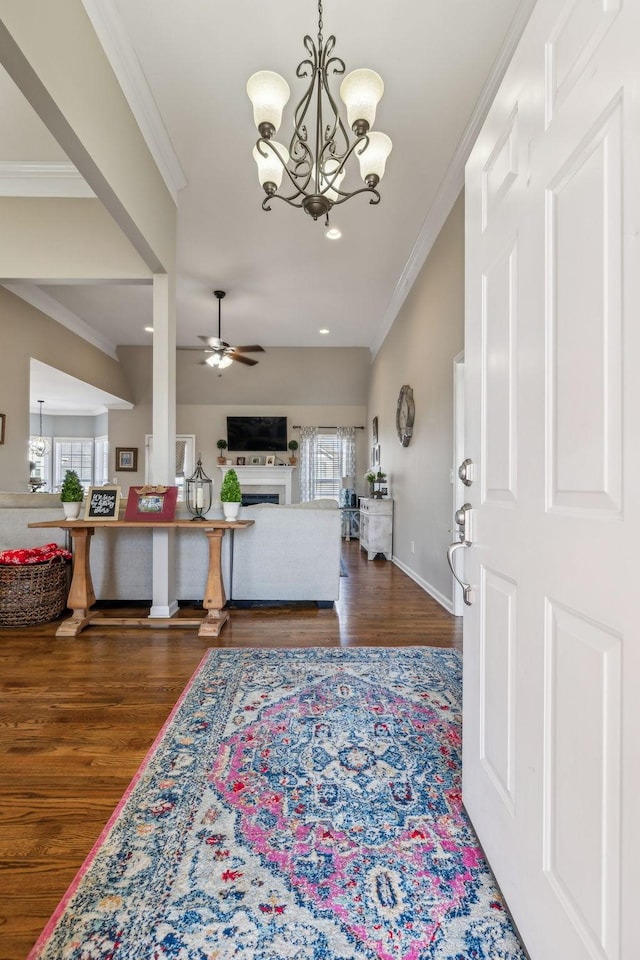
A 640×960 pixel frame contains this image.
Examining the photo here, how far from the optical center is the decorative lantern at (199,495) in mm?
3383

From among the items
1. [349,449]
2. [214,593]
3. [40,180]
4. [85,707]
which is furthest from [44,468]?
[85,707]

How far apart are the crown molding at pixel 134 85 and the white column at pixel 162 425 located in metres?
0.75

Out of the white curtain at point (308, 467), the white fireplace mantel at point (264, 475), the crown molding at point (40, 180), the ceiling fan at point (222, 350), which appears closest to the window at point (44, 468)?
the white fireplace mantel at point (264, 475)

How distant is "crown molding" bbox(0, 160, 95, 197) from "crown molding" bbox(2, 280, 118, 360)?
1.48 m

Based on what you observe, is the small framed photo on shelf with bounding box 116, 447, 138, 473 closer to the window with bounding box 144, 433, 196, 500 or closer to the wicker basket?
the window with bounding box 144, 433, 196, 500

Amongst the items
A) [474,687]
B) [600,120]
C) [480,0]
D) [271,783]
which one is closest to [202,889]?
[271,783]

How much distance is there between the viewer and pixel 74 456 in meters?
11.1

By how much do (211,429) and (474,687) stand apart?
7811mm

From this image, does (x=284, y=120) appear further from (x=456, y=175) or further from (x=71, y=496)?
(x=71, y=496)

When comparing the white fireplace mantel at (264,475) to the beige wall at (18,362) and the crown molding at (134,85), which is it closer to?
the beige wall at (18,362)

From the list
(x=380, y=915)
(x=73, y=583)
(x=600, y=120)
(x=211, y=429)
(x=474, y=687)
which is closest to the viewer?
(x=600, y=120)

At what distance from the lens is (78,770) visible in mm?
1593

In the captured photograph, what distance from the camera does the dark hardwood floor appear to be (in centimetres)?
121

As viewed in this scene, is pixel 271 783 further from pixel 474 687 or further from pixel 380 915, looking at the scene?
pixel 474 687
